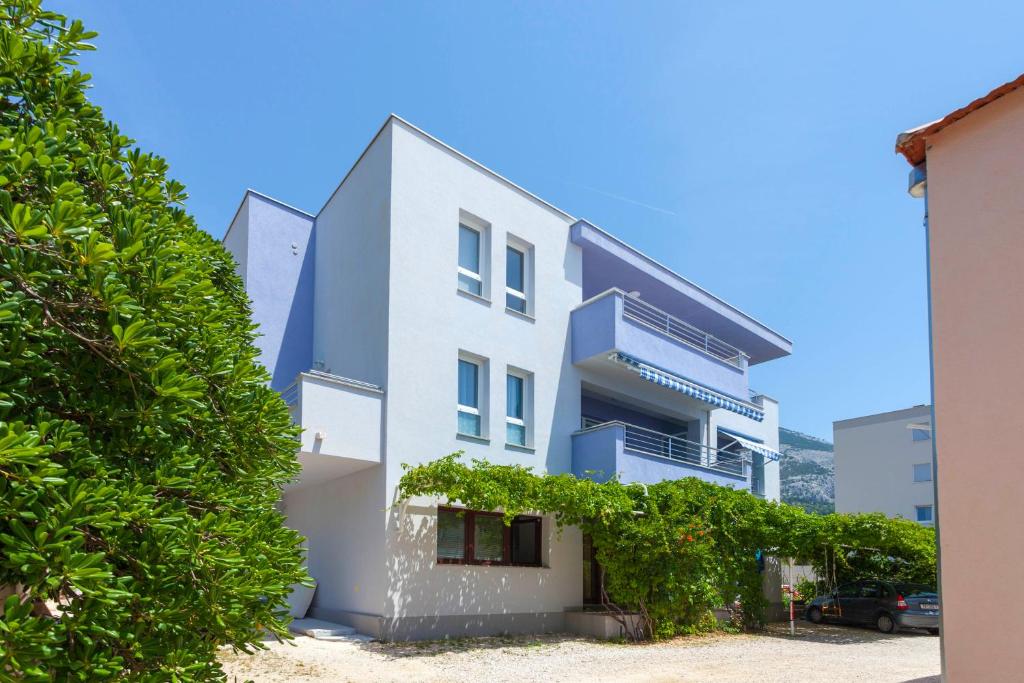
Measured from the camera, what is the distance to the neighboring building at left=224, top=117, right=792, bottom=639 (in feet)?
50.8

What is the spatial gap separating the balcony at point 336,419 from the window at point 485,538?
2.25 metres

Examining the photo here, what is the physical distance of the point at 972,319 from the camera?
7207 mm

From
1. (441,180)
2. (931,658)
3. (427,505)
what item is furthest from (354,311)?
(931,658)

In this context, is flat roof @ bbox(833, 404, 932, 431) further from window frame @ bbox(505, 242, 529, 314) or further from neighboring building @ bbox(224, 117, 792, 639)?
window frame @ bbox(505, 242, 529, 314)

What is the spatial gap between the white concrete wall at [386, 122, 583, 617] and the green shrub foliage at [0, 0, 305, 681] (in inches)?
443

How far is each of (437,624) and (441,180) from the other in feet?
31.9

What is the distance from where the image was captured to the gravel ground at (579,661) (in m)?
11.9

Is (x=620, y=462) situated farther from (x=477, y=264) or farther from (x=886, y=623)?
(x=886, y=623)

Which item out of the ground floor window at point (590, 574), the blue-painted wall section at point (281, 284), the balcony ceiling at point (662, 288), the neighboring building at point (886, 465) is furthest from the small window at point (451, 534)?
the neighboring building at point (886, 465)

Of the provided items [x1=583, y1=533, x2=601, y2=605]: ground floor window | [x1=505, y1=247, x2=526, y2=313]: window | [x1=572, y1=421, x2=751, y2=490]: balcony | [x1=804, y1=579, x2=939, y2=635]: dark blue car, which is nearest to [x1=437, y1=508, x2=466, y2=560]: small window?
[x1=572, y1=421, x2=751, y2=490]: balcony

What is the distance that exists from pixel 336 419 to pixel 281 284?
6.21m

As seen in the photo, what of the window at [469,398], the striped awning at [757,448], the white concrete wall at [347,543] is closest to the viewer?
the white concrete wall at [347,543]

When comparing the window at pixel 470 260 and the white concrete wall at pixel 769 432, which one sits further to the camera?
the white concrete wall at pixel 769 432

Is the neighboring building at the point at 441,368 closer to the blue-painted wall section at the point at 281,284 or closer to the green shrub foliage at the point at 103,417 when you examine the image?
the blue-painted wall section at the point at 281,284
